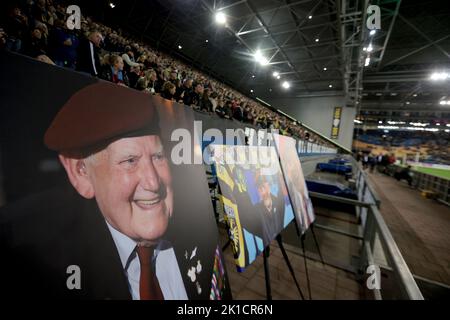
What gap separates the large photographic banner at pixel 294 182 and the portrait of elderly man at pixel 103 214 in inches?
52.1

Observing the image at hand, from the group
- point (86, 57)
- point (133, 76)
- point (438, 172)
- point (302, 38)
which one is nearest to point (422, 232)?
point (438, 172)

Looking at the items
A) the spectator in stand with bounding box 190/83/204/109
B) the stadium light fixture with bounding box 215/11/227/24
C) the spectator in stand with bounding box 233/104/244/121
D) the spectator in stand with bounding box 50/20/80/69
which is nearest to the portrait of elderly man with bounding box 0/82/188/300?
the spectator in stand with bounding box 50/20/80/69

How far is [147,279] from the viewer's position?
26.6 inches

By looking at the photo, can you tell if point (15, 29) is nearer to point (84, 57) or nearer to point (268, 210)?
point (84, 57)

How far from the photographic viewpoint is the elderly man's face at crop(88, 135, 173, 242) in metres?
0.65

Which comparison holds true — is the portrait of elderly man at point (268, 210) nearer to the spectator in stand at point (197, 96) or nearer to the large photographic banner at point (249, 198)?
the large photographic banner at point (249, 198)

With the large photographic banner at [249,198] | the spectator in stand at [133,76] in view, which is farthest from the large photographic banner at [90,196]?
the spectator in stand at [133,76]

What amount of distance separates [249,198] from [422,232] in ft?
19.2

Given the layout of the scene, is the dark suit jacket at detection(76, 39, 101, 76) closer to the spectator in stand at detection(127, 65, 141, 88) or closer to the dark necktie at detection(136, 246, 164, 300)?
the spectator in stand at detection(127, 65, 141, 88)

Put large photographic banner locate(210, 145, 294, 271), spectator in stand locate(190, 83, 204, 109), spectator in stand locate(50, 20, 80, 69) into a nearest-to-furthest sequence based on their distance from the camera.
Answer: large photographic banner locate(210, 145, 294, 271) < spectator in stand locate(50, 20, 80, 69) < spectator in stand locate(190, 83, 204, 109)

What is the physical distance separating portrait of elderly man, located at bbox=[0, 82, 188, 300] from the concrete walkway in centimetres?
431

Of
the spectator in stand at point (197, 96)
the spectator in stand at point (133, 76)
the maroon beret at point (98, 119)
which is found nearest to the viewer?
the maroon beret at point (98, 119)

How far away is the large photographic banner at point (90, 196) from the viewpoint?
48cm
